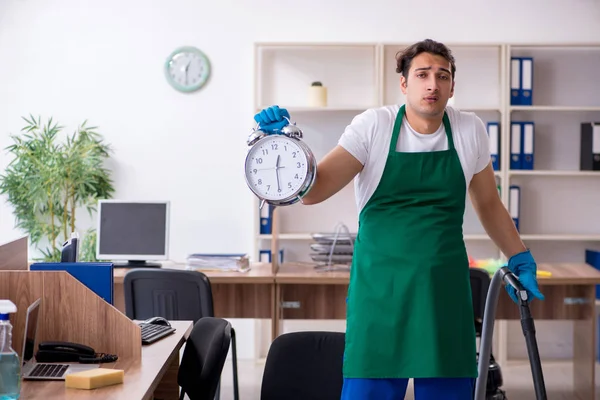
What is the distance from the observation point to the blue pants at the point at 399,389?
235 cm

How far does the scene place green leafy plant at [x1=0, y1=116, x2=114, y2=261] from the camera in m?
5.35

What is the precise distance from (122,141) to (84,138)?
27 centimetres

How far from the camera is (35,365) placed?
2320 millimetres

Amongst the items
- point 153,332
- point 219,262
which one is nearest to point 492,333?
point 153,332

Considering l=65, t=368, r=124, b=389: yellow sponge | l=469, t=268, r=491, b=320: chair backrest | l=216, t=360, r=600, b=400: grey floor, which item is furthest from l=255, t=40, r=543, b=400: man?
l=216, t=360, r=600, b=400: grey floor

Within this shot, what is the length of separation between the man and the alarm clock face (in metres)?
0.12

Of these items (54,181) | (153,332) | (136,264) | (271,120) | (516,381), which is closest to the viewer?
(271,120)

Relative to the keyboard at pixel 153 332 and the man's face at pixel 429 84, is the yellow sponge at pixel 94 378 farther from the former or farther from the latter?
the man's face at pixel 429 84

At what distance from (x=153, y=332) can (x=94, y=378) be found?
0.70m

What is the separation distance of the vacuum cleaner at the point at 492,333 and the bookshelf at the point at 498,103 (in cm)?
293

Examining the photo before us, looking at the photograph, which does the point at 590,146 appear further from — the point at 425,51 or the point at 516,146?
the point at 425,51

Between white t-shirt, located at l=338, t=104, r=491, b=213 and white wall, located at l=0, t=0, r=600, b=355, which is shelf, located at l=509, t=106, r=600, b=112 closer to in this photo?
white wall, located at l=0, t=0, r=600, b=355

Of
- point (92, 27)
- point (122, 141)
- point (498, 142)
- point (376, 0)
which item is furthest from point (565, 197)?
point (92, 27)

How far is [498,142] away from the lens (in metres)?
5.43
